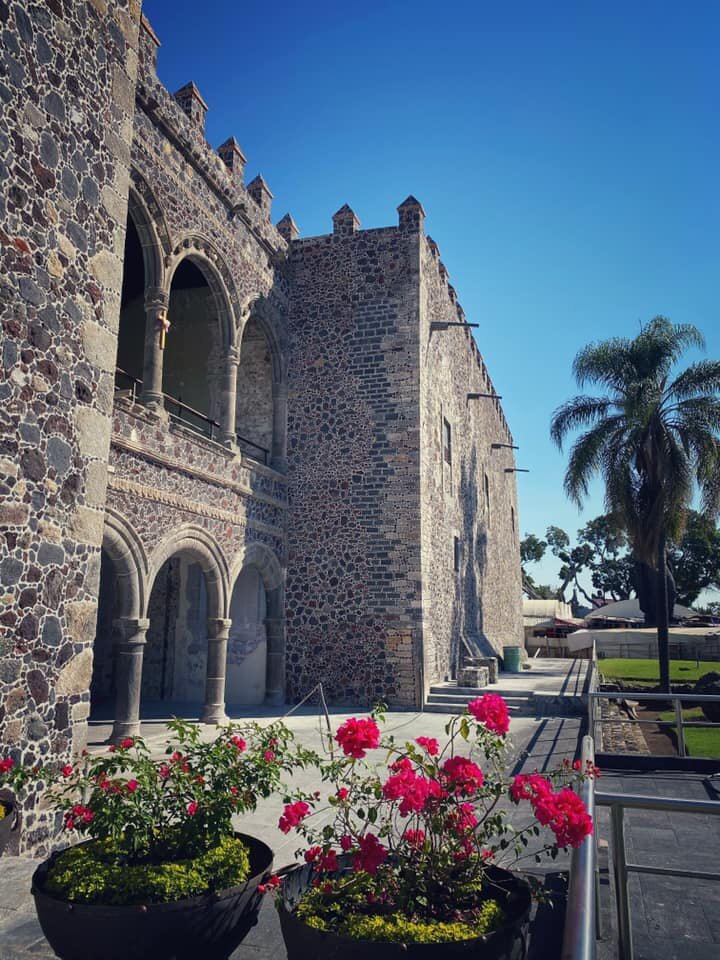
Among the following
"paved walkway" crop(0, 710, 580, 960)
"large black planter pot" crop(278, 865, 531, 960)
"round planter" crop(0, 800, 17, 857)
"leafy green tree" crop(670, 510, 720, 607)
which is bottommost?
"paved walkway" crop(0, 710, 580, 960)

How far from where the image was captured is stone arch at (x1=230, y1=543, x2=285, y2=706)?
1271 centimetres

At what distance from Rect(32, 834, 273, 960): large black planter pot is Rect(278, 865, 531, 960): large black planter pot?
1.07ft

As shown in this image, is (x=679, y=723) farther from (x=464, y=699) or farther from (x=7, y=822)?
(x=7, y=822)

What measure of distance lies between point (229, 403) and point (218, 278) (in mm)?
2075

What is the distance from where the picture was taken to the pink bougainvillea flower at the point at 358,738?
2.42m

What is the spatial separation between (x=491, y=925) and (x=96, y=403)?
536cm

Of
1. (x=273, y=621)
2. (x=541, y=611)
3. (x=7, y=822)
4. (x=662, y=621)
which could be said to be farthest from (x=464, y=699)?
(x=541, y=611)

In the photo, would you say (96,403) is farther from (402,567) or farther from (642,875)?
(402,567)

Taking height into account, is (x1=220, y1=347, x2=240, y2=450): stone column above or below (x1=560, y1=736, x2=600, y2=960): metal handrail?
above

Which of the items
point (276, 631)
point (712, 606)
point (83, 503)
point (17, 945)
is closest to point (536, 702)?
point (276, 631)

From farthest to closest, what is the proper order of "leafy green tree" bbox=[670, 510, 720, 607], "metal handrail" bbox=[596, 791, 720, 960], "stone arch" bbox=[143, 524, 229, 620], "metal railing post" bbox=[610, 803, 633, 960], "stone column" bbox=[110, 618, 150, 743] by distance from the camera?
"leafy green tree" bbox=[670, 510, 720, 607]
"stone arch" bbox=[143, 524, 229, 620]
"stone column" bbox=[110, 618, 150, 743]
"metal railing post" bbox=[610, 803, 633, 960]
"metal handrail" bbox=[596, 791, 720, 960]

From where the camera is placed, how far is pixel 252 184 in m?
13.2

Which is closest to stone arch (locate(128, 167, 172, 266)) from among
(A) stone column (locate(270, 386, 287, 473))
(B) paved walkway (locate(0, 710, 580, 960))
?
(A) stone column (locate(270, 386, 287, 473))

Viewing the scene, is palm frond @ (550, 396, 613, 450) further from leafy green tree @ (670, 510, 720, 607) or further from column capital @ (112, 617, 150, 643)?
leafy green tree @ (670, 510, 720, 607)
